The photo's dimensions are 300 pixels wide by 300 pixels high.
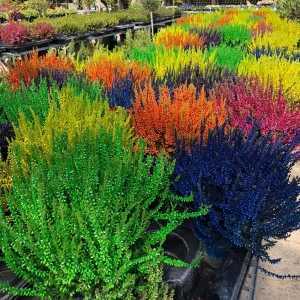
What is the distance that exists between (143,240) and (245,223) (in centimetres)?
58

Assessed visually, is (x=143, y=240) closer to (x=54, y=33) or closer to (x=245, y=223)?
(x=245, y=223)

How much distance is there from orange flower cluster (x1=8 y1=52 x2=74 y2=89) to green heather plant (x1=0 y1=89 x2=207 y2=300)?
261cm

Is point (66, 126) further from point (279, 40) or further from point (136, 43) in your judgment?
point (279, 40)

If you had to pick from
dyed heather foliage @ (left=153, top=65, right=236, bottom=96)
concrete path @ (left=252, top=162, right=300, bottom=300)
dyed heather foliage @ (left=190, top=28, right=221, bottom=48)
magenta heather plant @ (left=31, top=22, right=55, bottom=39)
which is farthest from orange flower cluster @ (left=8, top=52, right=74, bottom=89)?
magenta heather plant @ (left=31, top=22, right=55, bottom=39)

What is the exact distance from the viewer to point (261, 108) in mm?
3660

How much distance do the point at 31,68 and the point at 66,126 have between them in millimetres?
2553

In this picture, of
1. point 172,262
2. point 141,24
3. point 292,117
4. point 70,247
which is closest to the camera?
point 70,247

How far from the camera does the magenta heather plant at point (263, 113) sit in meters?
3.52

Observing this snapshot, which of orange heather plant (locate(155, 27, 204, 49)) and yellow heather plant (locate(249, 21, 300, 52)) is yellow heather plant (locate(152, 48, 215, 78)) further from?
yellow heather plant (locate(249, 21, 300, 52))

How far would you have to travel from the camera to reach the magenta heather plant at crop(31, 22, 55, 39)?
11.5 metres

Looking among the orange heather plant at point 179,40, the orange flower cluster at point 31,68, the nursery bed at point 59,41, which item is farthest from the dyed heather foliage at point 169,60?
the nursery bed at point 59,41

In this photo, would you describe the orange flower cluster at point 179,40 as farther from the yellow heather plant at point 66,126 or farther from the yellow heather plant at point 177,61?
the yellow heather plant at point 66,126

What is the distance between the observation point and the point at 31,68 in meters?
5.02

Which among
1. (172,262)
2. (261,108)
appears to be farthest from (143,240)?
(261,108)
